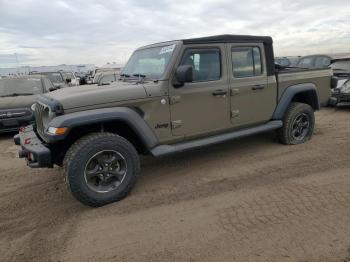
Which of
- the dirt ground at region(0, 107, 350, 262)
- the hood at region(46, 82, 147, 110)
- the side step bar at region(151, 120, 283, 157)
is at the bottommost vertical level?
the dirt ground at region(0, 107, 350, 262)

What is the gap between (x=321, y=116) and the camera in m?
8.72

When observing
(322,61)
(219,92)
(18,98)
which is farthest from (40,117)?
(322,61)

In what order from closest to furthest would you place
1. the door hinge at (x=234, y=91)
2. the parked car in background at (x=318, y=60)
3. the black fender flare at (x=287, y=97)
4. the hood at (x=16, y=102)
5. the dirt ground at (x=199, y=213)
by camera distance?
1. the dirt ground at (x=199, y=213)
2. the door hinge at (x=234, y=91)
3. the black fender flare at (x=287, y=97)
4. the hood at (x=16, y=102)
5. the parked car in background at (x=318, y=60)

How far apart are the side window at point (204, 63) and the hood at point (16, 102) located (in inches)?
202

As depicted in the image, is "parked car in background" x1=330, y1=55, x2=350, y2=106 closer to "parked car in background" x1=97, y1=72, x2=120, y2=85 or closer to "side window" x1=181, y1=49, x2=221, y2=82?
"side window" x1=181, y1=49, x2=221, y2=82

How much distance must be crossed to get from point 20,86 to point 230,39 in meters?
6.46

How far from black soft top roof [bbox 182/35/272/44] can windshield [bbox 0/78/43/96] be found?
579cm

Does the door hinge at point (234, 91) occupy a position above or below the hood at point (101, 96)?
below

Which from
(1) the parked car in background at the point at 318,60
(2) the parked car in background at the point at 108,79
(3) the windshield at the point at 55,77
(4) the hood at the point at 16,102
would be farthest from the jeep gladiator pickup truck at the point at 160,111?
(3) the windshield at the point at 55,77

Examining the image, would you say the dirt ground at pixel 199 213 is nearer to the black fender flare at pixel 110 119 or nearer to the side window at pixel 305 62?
the black fender flare at pixel 110 119

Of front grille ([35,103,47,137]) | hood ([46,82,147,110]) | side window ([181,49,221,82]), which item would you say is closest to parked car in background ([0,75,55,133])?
front grille ([35,103,47,137])

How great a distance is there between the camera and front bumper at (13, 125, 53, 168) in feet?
11.7

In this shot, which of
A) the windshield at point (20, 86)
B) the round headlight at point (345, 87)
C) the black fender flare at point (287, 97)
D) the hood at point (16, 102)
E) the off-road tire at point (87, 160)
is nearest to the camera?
the off-road tire at point (87, 160)

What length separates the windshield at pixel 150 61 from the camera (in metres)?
4.40
